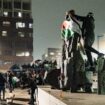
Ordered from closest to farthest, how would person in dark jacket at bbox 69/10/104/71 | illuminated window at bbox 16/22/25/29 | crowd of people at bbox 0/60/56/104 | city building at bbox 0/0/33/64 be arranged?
person in dark jacket at bbox 69/10/104/71 → crowd of people at bbox 0/60/56/104 → city building at bbox 0/0/33/64 → illuminated window at bbox 16/22/25/29

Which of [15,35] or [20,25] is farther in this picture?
[20,25]

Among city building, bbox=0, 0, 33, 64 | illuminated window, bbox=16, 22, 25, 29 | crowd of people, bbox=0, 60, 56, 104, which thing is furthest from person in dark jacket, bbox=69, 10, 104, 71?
illuminated window, bbox=16, 22, 25, 29

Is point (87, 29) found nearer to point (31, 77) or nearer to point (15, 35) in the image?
point (31, 77)

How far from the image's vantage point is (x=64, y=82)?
13312 mm

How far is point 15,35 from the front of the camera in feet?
371

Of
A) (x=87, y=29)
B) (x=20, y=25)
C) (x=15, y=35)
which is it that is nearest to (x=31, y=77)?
(x=87, y=29)

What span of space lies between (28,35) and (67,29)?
10127cm

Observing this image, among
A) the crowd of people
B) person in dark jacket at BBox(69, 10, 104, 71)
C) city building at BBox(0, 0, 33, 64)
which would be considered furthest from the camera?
city building at BBox(0, 0, 33, 64)

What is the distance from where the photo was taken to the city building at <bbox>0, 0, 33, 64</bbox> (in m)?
109

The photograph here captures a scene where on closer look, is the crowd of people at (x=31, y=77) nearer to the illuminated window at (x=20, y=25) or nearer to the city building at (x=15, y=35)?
the city building at (x=15, y=35)

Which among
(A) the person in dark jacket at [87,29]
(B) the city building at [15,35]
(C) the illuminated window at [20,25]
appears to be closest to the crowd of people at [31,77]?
(A) the person in dark jacket at [87,29]

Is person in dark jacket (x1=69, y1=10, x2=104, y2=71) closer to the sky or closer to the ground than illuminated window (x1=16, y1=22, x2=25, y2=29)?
closer to the ground

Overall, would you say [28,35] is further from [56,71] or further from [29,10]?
[56,71]

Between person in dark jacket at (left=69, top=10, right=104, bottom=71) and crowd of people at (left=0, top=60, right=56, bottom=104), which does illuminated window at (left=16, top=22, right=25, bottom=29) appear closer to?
crowd of people at (left=0, top=60, right=56, bottom=104)
